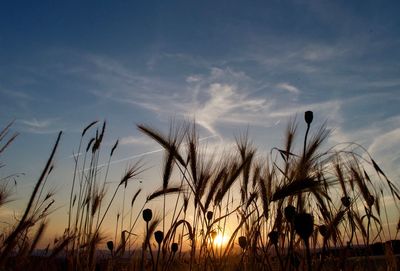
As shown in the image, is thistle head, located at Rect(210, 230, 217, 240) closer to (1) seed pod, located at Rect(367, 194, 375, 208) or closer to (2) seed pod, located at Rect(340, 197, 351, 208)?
(2) seed pod, located at Rect(340, 197, 351, 208)

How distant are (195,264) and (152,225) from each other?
72 cm

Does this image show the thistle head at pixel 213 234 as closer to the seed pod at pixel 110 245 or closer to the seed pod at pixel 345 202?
the seed pod at pixel 110 245

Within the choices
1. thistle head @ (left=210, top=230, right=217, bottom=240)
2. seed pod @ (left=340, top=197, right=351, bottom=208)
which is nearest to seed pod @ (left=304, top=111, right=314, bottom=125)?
seed pod @ (left=340, top=197, right=351, bottom=208)

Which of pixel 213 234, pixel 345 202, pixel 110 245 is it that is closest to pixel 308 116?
pixel 345 202

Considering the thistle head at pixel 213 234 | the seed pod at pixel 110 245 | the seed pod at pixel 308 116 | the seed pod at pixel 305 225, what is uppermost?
the seed pod at pixel 308 116

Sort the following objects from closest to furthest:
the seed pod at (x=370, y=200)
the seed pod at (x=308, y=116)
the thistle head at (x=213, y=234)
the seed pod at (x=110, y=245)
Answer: the seed pod at (x=308, y=116) → the seed pod at (x=370, y=200) → the seed pod at (x=110, y=245) → the thistle head at (x=213, y=234)

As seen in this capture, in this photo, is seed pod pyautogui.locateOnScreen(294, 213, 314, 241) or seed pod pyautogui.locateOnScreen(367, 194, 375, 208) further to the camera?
seed pod pyautogui.locateOnScreen(367, 194, 375, 208)

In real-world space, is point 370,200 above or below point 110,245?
above

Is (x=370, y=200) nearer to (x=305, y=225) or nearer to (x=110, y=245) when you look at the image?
(x=305, y=225)

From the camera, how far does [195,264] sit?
3.92 meters

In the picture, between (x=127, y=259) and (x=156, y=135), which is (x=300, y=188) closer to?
(x=156, y=135)

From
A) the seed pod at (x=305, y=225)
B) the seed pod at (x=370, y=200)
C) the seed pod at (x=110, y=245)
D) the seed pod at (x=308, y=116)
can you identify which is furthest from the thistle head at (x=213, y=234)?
the seed pod at (x=305, y=225)

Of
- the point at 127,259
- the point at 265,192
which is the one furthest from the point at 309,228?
the point at 127,259

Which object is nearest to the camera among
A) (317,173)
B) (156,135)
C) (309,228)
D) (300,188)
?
(309,228)
